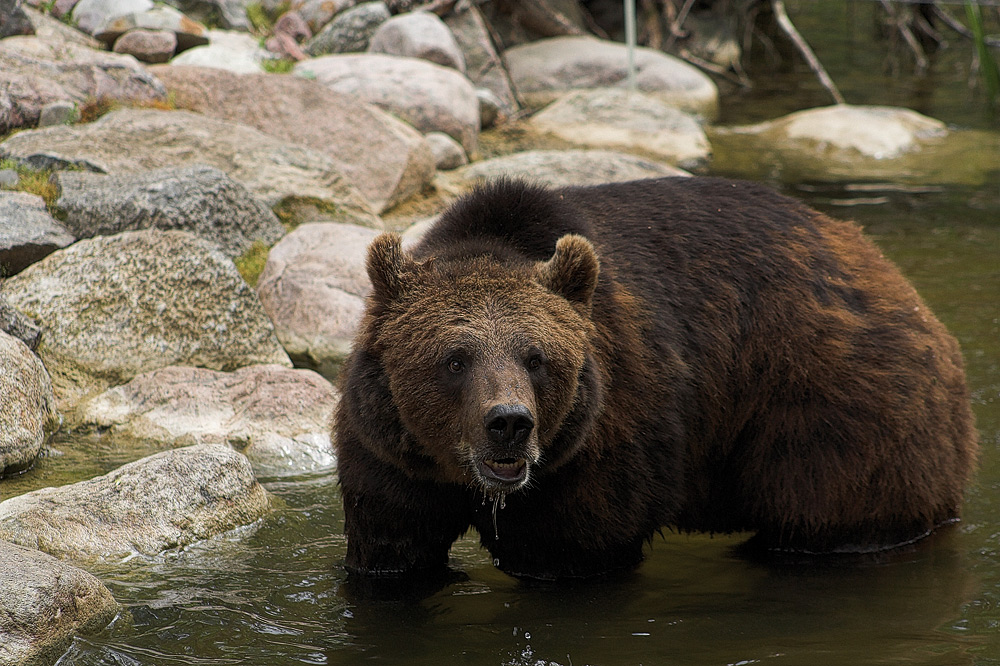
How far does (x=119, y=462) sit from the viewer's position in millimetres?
6922

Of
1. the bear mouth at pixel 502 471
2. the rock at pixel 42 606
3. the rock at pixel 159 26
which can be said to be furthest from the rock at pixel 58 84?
the bear mouth at pixel 502 471

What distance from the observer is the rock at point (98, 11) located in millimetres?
15641

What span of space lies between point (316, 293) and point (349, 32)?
31.9 feet

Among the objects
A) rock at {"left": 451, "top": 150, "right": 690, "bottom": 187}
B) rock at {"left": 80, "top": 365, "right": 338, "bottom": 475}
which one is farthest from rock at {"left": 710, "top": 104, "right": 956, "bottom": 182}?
rock at {"left": 80, "top": 365, "right": 338, "bottom": 475}

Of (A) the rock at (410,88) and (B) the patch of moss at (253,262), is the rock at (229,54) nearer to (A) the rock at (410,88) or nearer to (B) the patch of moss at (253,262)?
(A) the rock at (410,88)

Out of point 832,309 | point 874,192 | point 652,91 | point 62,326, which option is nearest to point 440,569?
point 832,309

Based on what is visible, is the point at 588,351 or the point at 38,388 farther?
the point at 38,388

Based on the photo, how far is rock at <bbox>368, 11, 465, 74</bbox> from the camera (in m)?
17.0

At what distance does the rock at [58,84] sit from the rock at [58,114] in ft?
0.29

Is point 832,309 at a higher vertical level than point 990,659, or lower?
higher

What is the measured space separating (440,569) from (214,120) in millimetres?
7258

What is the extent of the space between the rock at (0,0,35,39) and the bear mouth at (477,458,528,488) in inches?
468

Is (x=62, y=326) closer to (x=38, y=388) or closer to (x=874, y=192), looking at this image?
(x=38, y=388)

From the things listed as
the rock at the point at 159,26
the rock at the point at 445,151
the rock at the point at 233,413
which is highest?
the rock at the point at 159,26
